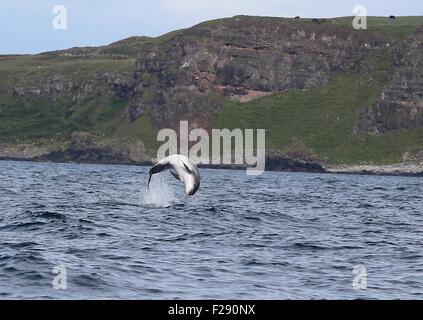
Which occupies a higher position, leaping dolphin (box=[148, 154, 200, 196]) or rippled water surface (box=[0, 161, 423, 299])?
leaping dolphin (box=[148, 154, 200, 196])

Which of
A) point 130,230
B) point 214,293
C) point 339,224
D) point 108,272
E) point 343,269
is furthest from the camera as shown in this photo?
point 339,224

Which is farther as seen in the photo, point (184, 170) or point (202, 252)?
point (184, 170)

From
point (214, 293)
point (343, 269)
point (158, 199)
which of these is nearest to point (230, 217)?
point (158, 199)

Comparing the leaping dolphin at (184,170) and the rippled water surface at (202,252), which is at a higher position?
the leaping dolphin at (184,170)

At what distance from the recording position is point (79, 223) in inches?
1391

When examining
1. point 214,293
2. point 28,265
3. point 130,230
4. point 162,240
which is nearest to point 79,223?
point 130,230

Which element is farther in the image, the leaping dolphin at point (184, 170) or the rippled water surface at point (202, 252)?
the leaping dolphin at point (184, 170)

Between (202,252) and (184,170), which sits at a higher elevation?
(184,170)

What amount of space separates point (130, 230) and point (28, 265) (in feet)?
33.3

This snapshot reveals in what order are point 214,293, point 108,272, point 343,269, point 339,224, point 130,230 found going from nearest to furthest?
point 214,293 → point 108,272 → point 343,269 → point 130,230 → point 339,224

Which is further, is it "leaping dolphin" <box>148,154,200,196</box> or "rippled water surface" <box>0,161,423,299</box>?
"leaping dolphin" <box>148,154,200,196</box>
